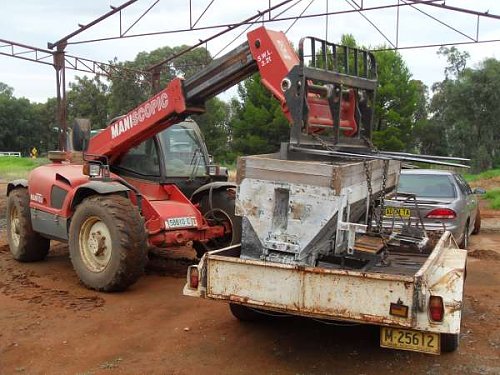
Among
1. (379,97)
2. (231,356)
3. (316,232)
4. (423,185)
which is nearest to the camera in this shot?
(316,232)

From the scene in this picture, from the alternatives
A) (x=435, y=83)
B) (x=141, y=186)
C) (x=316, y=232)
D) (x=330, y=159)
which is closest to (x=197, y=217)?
(x=141, y=186)

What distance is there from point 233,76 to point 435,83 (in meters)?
56.6

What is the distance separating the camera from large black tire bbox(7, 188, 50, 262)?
866 centimetres

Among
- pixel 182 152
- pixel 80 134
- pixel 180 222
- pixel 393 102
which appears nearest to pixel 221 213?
pixel 180 222

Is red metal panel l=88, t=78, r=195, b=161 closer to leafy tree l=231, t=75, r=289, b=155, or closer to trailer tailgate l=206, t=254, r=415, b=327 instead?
trailer tailgate l=206, t=254, r=415, b=327

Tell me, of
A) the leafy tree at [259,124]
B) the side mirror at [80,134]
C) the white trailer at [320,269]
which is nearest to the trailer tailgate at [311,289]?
the white trailer at [320,269]

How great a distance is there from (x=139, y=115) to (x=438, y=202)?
4601 millimetres

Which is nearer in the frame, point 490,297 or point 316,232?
point 316,232

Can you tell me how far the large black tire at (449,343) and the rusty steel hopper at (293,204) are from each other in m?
1.18

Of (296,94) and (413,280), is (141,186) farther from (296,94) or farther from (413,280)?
(413,280)

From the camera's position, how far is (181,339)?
548cm

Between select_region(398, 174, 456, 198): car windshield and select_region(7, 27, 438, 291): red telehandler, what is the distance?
2.98 meters

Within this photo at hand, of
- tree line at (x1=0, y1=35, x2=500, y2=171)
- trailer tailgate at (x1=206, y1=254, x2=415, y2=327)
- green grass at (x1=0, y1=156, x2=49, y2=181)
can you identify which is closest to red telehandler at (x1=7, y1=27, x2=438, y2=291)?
trailer tailgate at (x1=206, y1=254, x2=415, y2=327)

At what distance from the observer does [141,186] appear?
8.14 m
